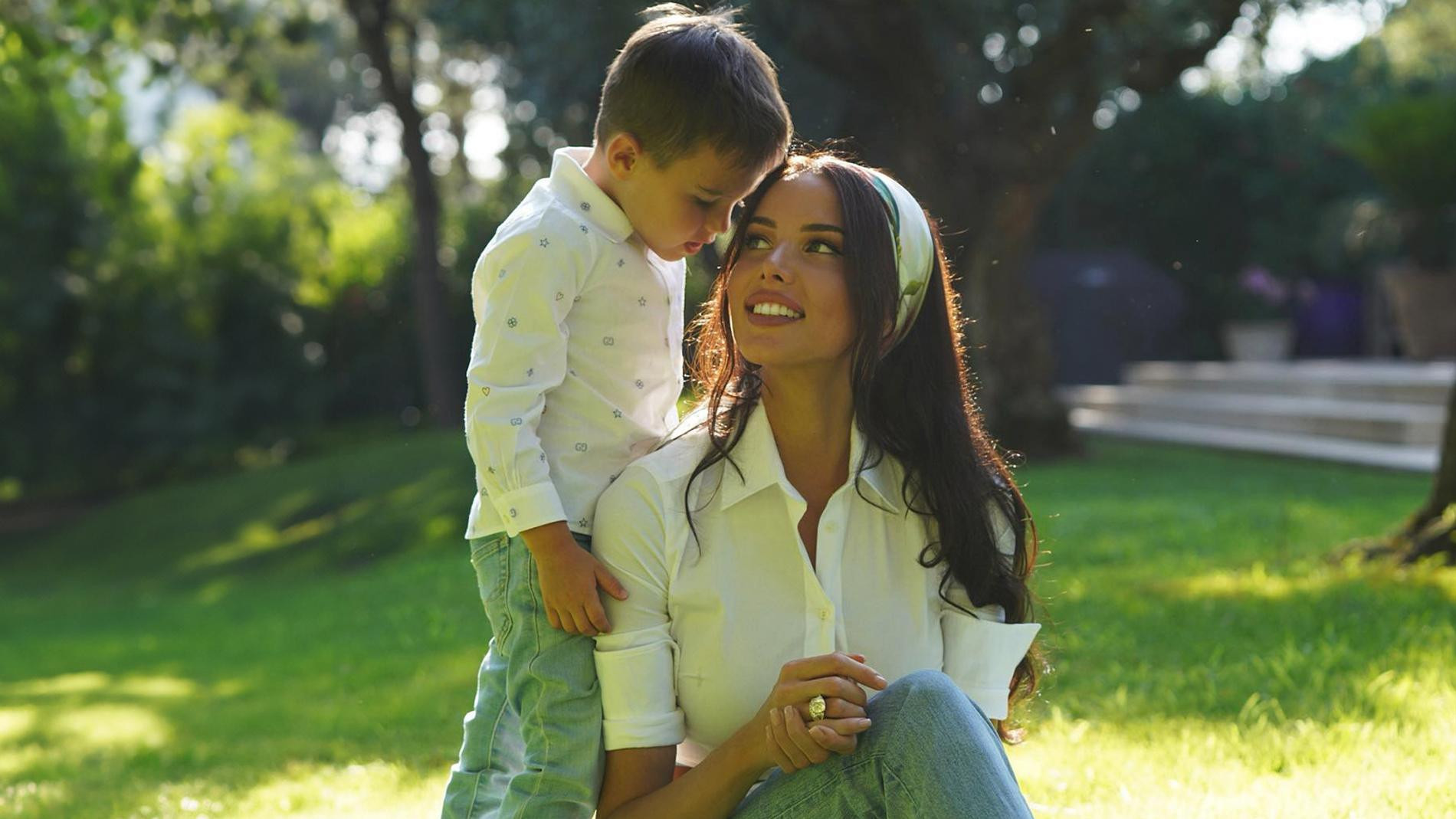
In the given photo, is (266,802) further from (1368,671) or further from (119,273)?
(119,273)

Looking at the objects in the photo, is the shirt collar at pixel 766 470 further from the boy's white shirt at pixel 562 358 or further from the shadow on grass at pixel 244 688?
the shadow on grass at pixel 244 688

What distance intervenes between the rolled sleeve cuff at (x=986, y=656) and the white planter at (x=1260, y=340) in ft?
50.3

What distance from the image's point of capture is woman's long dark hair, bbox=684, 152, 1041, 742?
2.31m

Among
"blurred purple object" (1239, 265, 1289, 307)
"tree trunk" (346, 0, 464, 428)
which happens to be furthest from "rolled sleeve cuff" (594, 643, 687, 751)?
"blurred purple object" (1239, 265, 1289, 307)

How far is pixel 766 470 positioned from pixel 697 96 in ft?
1.99

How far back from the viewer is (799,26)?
10.1m

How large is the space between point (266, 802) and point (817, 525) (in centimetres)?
233

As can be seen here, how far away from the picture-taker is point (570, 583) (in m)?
2.27

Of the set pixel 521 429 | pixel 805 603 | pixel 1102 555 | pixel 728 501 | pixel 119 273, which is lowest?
pixel 1102 555

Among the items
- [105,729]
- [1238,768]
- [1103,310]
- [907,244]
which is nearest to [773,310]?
[907,244]

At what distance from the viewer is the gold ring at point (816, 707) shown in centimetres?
208

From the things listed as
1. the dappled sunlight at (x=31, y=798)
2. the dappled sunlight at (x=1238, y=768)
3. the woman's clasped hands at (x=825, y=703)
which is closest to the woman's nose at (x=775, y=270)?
the woman's clasped hands at (x=825, y=703)

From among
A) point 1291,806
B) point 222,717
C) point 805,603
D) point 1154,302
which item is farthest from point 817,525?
point 1154,302

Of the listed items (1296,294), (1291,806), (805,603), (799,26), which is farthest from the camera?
(1296,294)
